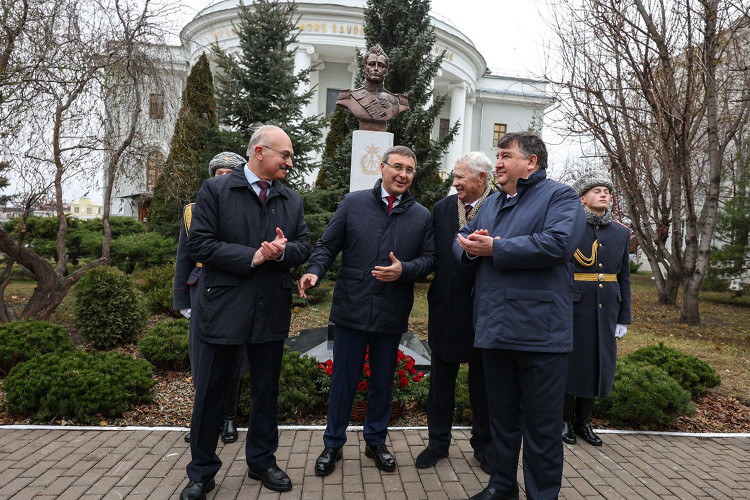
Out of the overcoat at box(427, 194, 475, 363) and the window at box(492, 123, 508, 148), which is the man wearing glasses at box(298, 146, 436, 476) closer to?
the overcoat at box(427, 194, 475, 363)

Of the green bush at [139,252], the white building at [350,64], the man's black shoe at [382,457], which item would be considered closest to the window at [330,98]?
the white building at [350,64]

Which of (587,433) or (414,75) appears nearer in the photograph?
(587,433)

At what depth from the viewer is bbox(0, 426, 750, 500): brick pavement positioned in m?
3.17

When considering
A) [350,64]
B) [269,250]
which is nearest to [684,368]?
[269,250]

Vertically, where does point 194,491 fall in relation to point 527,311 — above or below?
below

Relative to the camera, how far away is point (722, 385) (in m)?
6.22

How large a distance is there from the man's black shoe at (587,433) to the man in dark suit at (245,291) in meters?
2.47

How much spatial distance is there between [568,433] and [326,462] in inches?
80.5

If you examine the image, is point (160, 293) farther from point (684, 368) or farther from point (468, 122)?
point (468, 122)

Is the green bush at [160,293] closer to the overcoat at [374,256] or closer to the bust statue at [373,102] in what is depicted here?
the bust statue at [373,102]

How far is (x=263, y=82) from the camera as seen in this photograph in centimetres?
984

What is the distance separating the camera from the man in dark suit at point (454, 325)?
3457mm

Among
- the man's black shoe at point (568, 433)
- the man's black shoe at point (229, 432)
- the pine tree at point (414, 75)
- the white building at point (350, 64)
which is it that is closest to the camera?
the man's black shoe at point (229, 432)

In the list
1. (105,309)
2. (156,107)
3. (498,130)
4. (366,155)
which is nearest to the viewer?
(366,155)
